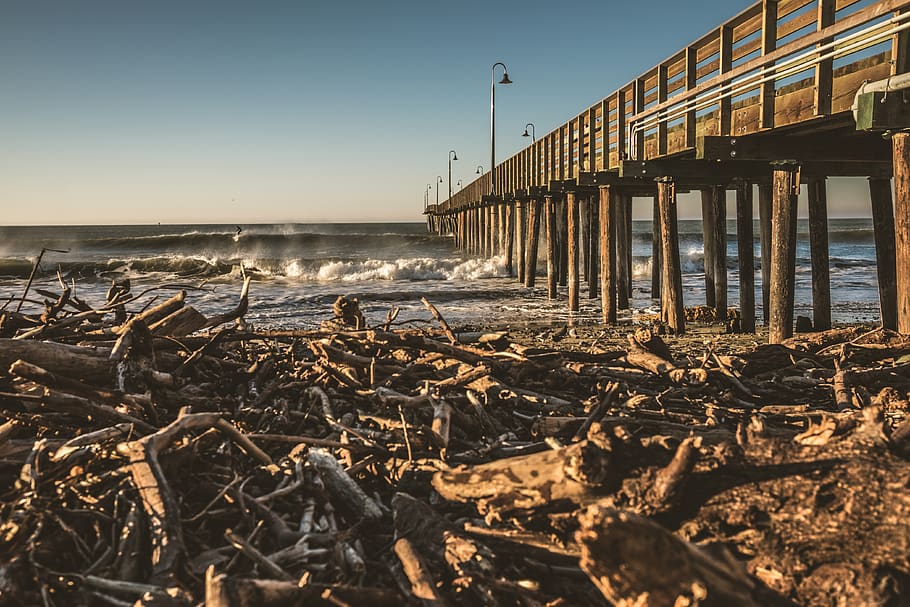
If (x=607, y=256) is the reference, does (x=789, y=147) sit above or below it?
above

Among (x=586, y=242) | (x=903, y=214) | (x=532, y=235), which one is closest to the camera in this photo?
(x=903, y=214)

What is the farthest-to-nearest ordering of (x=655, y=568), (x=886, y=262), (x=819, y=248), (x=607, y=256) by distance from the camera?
1. (x=607, y=256)
2. (x=819, y=248)
3. (x=886, y=262)
4. (x=655, y=568)

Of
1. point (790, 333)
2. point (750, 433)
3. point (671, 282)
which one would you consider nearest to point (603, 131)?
point (671, 282)

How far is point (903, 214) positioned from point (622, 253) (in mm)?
8992

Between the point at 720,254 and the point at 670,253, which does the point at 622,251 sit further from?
the point at 670,253

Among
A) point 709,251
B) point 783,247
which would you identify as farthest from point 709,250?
point 783,247

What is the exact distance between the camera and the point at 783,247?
8016 millimetres

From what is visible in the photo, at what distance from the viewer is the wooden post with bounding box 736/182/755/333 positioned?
426 inches

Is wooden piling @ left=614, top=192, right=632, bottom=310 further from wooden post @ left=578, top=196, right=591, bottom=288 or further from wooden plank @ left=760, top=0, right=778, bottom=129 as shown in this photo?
wooden plank @ left=760, top=0, right=778, bottom=129

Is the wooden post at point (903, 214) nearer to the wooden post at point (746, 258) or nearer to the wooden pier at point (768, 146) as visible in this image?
the wooden pier at point (768, 146)

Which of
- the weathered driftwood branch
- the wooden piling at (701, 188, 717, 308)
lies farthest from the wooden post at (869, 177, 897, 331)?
the weathered driftwood branch

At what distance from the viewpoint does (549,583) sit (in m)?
2.37

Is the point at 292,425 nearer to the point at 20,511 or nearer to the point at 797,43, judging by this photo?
the point at 20,511

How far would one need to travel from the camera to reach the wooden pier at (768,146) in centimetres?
586
